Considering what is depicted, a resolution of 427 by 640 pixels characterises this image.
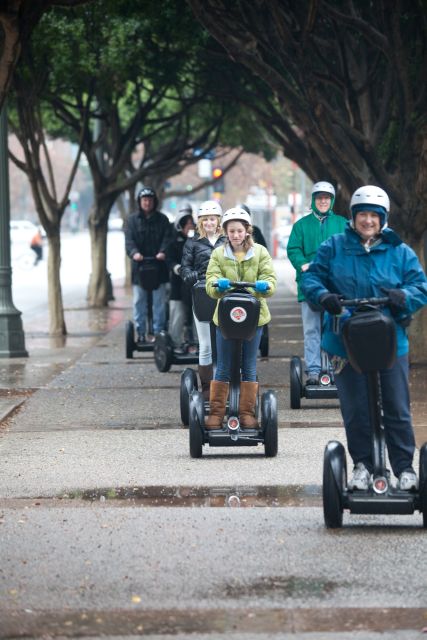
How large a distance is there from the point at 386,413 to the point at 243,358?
245 cm

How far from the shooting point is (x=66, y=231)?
144 m

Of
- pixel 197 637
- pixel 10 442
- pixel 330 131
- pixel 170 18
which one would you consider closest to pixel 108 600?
pixel 197 637

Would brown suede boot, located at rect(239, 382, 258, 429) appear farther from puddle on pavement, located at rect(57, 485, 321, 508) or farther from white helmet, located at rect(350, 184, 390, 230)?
white helmet, located at rect(350, 184, 390, 230)

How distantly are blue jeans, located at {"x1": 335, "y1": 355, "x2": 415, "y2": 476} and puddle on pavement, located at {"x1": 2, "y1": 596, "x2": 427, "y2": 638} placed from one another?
160 centimetres

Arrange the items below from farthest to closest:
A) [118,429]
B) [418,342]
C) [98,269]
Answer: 1. [98,269]
2. [418,342]
3. [118,429]

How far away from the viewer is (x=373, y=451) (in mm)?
7324

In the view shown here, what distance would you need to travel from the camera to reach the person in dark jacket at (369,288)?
732 cm

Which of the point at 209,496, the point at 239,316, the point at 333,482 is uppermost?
the point at 239,316

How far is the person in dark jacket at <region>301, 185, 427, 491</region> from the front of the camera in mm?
7320

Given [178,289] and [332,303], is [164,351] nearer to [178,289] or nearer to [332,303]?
[178,289]

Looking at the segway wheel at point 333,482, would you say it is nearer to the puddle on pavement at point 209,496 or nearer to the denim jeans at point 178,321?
A: the puddle on pavement at point 209,496

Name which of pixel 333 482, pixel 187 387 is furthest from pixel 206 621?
pixel 187 387

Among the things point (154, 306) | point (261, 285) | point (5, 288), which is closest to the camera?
point (261, 285)

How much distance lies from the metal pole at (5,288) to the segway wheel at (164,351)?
8.63 feet
